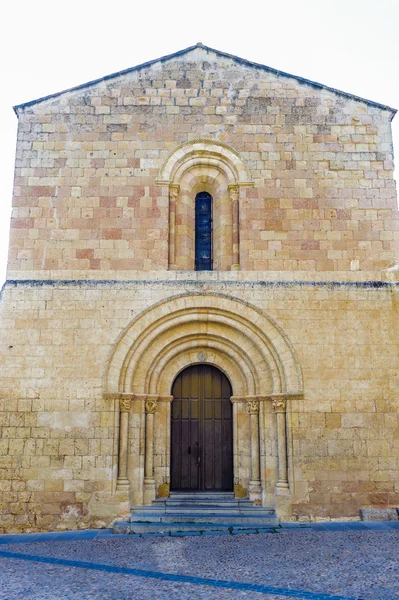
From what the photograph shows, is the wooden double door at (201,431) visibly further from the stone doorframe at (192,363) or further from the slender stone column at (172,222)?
the slender stone column at (172,222)

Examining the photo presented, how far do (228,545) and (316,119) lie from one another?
25.4 ft

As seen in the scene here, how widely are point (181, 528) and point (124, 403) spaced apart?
2191mm

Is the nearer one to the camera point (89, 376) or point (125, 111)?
point (89, 376)

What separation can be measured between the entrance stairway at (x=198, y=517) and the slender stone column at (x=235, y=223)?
162 inches

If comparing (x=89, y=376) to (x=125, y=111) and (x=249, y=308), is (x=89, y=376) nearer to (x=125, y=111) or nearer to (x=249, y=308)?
(x=249, y=308)

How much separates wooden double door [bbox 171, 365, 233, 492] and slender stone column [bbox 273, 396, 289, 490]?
96 cm

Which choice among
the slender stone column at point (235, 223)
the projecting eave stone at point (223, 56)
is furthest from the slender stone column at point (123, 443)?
the projecting eave stone at point (223, 56)

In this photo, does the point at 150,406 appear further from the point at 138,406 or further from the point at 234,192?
the point at 234,192

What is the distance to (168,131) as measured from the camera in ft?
32.2

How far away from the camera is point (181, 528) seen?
8.02 metres

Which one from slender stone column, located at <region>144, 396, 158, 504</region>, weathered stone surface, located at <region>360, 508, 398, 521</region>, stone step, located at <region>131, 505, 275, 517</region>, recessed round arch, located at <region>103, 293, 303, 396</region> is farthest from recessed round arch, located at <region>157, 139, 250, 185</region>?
weathered stone surface, located at <region>360, 508, 398, 521</region>

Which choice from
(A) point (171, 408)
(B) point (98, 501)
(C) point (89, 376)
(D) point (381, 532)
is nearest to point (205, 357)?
(A) point (171, 408)

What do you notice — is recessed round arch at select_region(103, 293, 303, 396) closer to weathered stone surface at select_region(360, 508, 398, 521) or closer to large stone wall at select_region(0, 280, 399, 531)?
large stone wall at select_region(0, 280, 399, 531)

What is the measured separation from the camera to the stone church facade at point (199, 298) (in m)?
8.53
